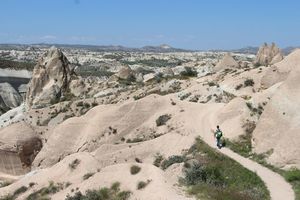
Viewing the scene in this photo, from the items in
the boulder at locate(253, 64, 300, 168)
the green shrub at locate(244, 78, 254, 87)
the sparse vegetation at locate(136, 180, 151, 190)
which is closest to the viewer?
the sparse vegetation at locate(136, 180, 151, 190)

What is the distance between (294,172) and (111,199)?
8.05 meters

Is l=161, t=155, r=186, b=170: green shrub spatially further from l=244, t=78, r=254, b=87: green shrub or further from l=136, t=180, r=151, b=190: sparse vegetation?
l=244, t=78, r=254, b=87: green shrub

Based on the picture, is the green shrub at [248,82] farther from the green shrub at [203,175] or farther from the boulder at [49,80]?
the green shrub at [203,175]

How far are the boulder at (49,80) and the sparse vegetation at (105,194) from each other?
41.0 meters

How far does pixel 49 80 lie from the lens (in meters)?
65.3

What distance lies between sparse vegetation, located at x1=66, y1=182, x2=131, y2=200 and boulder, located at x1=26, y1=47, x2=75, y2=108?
134 ft

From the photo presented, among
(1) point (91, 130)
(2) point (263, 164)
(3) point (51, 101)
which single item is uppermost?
(2) point (263, 164)

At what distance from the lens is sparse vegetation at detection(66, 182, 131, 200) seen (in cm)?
2248

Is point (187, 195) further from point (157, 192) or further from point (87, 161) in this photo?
point (87, 161)

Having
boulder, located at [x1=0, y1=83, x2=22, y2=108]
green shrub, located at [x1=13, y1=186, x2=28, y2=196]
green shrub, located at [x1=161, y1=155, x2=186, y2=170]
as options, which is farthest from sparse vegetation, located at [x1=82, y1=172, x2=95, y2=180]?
boulder, located at [x1=0, y1=83, x2=22, y2=108]

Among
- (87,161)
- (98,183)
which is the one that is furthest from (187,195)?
(87,161)

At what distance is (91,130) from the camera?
129ft

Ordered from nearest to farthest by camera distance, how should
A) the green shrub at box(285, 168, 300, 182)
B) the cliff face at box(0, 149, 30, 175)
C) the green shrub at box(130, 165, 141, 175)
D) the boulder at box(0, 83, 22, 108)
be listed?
the green shrub at box(130, 165, 141, 175) → the green shrub at box(285, 168, 300, 182) → the cliff face at box(0, 149, 30, 175) → the boulder at box(0, 83, 22, 108)

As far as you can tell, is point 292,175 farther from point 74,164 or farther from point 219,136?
point 74,164
